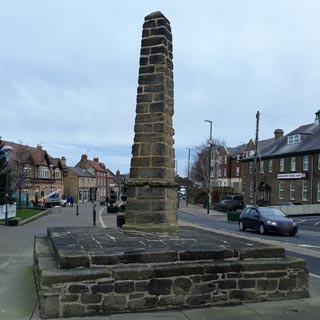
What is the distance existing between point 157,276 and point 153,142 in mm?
3680

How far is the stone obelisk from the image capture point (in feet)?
31.8

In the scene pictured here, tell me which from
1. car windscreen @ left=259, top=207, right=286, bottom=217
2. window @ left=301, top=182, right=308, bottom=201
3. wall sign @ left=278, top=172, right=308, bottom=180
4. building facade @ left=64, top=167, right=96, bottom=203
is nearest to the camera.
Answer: car windscreen @ left=259, top=207, right=286, bottom=217

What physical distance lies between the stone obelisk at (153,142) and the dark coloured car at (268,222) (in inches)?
521

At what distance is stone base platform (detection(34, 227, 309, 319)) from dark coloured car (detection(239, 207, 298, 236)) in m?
14.3

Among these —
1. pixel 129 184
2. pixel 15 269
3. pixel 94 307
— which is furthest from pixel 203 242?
pixel 15 269

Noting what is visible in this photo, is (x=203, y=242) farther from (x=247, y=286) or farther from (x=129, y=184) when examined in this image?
(x=129, y=184)

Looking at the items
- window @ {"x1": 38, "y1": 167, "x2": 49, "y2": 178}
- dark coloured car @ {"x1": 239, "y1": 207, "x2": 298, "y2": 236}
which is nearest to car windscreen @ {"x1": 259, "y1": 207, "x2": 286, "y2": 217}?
dark coloured car @ {"x1": 239, "y1": 207, "x2": 298, "y2": 236}

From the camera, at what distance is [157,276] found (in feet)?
22.8

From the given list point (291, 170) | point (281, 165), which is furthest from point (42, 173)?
point (291, 170)

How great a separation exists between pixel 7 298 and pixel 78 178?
9578 centimetres

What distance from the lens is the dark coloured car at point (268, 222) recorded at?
869 inches

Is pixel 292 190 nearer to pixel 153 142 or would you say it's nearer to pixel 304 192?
pixel 304 192

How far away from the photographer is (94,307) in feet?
21.6

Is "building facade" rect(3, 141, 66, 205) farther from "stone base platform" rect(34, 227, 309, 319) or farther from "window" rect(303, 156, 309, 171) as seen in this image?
"stone base platform" rect(34, 227, 309, 319)
